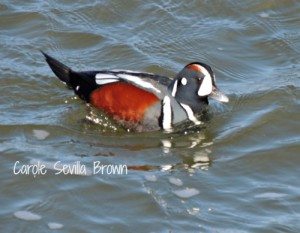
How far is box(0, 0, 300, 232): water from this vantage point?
845 cm

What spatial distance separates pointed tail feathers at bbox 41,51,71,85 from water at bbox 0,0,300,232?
10.8 inches

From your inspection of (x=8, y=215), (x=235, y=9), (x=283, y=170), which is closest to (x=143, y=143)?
(x=283, y=170)

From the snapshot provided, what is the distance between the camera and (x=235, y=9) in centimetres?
1316

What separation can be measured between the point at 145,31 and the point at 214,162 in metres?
3.52

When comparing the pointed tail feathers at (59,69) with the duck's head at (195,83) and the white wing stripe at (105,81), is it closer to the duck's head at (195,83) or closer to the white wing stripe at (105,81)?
the white wing stripe at (105,81)

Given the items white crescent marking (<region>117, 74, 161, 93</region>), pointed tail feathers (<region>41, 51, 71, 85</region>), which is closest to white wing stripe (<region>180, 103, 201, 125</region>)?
white crescent marking (<region>117, 74, 161, 93</region>)

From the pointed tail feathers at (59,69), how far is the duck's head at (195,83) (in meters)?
1.23

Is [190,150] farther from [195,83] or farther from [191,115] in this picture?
[195,83]

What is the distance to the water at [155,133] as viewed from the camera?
8453mm

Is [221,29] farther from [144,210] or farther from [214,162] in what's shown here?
[144,210]

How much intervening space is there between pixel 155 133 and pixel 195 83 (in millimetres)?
756

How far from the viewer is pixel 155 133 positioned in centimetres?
1027

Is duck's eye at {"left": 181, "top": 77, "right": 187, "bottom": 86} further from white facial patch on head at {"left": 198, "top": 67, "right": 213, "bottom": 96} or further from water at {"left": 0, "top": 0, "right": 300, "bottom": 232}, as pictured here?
water at {"left": 0, "top": 0, "right": 300, "bottom": 232}

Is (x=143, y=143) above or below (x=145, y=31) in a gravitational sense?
below
